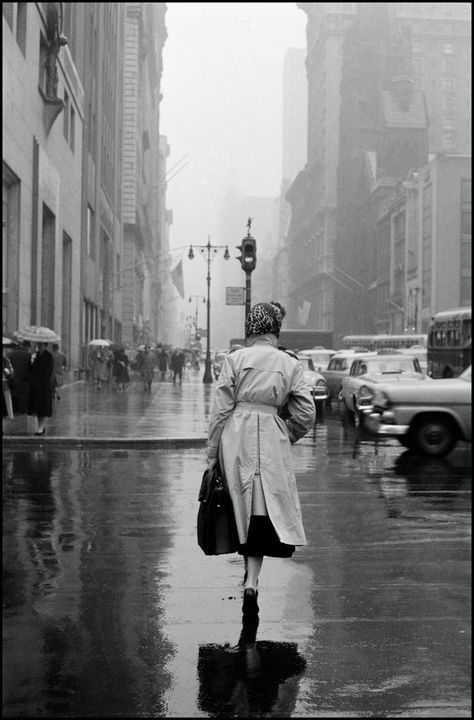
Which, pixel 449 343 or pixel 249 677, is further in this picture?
pixel 449 343

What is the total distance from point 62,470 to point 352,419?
11.0 meters

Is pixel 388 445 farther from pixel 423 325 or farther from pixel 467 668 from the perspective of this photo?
pixel 423 325

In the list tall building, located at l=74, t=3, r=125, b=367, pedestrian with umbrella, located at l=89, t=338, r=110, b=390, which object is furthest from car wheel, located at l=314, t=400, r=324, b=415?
tall building, located at l=74, t=3, r=125, b=367

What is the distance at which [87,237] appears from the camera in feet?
143

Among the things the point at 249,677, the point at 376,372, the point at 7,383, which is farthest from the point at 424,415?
the point at 249,677

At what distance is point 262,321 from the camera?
5508 millimetres

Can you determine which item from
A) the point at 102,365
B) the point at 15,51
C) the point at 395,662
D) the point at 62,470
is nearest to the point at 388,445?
the point at 62,470

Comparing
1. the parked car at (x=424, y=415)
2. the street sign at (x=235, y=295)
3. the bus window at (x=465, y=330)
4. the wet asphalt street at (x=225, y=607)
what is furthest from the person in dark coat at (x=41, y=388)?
the bus window at (x=465, y=330)

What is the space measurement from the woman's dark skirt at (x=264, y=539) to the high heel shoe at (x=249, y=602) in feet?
0.93

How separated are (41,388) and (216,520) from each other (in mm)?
11664

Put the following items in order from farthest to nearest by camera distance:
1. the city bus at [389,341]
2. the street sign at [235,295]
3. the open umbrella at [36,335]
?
the city bus at [389,341]
the street sign at [235,295]
the open umbrella at [36,335]

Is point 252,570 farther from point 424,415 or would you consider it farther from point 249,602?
point 424,415

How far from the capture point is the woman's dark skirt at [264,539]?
5234 millimetres

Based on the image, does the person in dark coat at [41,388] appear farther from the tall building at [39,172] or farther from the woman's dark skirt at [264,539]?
the woman's dark skirt at [264,539]
